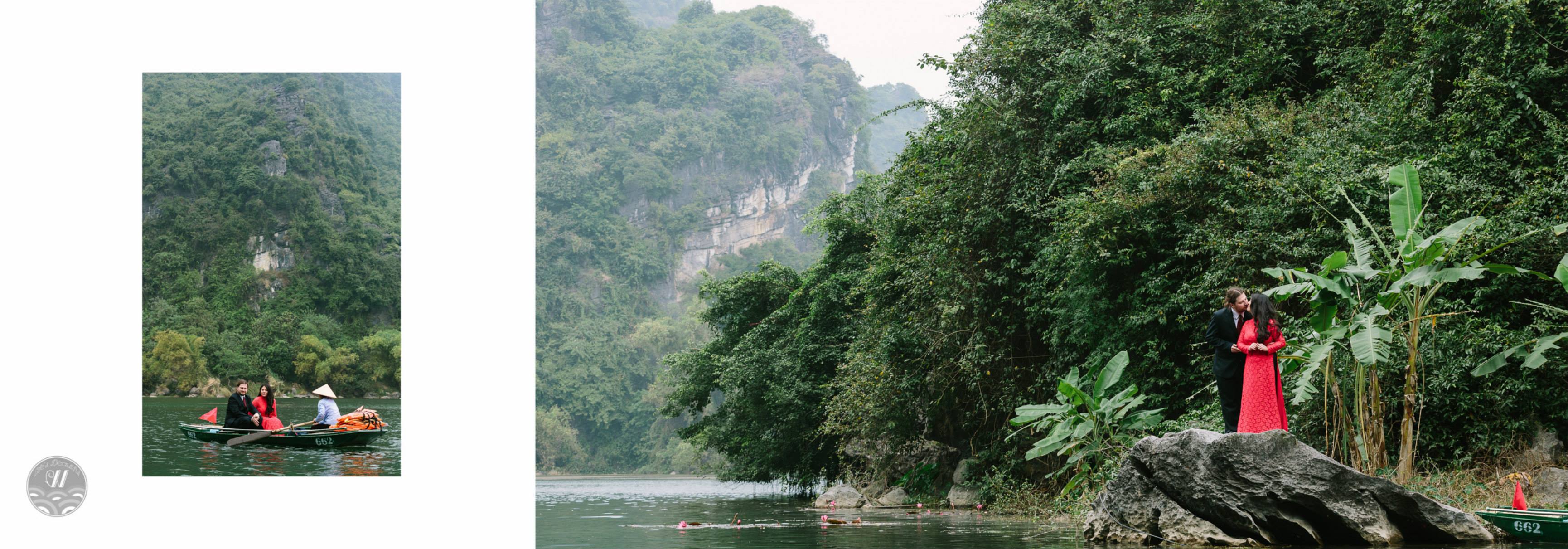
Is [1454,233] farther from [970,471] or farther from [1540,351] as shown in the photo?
[970,471]

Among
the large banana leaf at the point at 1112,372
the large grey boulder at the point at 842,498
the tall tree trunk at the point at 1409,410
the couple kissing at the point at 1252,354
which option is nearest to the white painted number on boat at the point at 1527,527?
the tall tree trunk at the point at 1409,410

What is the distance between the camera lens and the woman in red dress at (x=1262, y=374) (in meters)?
7.35

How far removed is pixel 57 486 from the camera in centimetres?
734

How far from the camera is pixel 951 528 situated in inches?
380

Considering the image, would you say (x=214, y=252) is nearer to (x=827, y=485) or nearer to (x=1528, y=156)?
(x=1528, y=156)

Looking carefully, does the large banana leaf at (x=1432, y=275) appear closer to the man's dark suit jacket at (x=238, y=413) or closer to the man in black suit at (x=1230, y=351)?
the man in black suit at (x=1230, y=351)

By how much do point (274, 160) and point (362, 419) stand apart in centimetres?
273

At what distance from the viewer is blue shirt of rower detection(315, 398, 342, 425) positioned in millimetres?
8117

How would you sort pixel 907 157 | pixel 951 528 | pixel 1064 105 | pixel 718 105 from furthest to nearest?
pixel 718 105, pixel 907 157, pixel 1064 105, pixel 951 528

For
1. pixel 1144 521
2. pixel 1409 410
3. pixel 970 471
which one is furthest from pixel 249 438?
pixel 970 471

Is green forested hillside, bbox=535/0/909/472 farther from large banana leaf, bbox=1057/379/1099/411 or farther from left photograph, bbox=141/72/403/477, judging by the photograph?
left photograph, bbox=141/72/403/477

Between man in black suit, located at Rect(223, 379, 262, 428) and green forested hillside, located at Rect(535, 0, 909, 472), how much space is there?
5629cm

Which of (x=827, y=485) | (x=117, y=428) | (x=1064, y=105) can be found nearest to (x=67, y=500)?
(x=117, y=428)

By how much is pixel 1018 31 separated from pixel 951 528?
6417 millimetres
